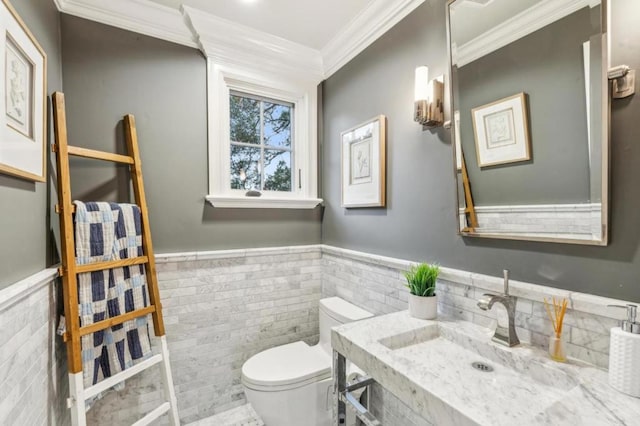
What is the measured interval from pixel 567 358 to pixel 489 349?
0.21 m

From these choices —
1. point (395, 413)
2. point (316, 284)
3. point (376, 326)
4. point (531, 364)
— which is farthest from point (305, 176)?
point (531, 364)

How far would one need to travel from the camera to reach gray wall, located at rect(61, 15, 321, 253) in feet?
5.05

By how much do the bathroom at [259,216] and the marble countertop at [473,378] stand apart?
86 mm

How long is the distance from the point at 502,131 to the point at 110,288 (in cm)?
187

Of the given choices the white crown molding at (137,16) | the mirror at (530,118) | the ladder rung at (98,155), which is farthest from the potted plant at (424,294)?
the white crown molding at (137,16)

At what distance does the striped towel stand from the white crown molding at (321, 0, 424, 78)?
5.31ft

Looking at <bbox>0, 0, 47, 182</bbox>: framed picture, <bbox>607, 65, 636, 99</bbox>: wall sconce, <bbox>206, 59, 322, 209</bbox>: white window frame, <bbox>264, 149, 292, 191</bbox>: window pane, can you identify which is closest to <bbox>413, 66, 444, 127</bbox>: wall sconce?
<bbox>607, 65, 636, 99</bbox>: wall sconce

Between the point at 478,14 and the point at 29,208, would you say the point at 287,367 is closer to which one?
the point at 29,208

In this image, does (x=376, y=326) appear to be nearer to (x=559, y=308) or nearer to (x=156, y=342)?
(x=559, y=308)

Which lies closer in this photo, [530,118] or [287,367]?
[530,118]

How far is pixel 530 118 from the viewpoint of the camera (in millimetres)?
1018

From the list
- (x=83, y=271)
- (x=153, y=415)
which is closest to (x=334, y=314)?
(x=153, y=415)

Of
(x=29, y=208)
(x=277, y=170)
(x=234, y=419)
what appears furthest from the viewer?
(x=277, y=170)

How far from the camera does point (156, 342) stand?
1661mm
